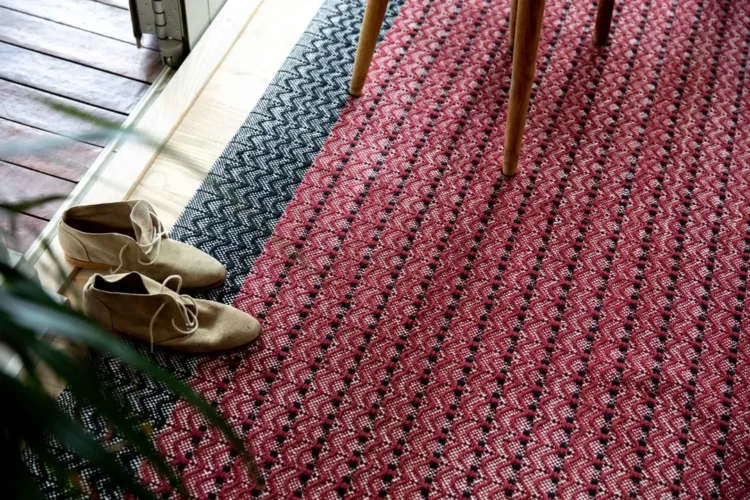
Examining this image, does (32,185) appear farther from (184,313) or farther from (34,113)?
(184,313)

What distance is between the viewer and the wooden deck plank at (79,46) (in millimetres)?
1588

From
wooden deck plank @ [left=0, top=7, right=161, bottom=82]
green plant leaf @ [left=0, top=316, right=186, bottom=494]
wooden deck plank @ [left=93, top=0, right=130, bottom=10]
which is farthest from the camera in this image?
wooden deck plank @ [left=93, top=0, right=130, bottom=10]

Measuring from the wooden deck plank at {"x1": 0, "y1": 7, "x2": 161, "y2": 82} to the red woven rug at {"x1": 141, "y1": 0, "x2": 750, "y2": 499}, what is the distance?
1.06 ft

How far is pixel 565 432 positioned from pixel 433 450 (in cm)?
20

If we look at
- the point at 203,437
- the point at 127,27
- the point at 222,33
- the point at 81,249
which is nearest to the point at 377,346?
the point at 203,437

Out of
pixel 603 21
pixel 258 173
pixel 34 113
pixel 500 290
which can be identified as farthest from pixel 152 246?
pixel 603 21

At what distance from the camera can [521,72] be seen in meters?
1.34

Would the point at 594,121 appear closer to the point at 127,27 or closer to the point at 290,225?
the point at 290,225

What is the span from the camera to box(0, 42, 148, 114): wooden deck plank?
153 centimetres

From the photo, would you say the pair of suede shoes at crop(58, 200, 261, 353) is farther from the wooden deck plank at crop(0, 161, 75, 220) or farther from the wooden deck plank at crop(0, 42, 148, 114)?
the wooden deck plank at crop(0, 42, 148, 114)

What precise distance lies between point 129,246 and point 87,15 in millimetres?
715

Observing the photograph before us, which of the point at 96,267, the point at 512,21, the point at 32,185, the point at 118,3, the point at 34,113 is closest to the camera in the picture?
the point at 96,267

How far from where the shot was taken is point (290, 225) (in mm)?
→ 1372

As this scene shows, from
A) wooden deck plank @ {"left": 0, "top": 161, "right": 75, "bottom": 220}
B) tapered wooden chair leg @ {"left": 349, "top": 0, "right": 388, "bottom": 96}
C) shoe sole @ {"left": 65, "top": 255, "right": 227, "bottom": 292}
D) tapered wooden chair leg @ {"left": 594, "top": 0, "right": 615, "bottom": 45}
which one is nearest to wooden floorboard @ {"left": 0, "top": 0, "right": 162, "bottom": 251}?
wooden deck plank @ {"left": 0, "top": 161, "right": 75, "bottom": 220}
